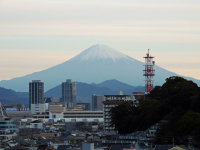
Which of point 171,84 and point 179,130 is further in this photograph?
point 171,84

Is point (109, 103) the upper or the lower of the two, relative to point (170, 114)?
upper

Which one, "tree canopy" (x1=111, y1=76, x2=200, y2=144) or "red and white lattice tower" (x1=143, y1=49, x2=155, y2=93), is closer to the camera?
"tree canopy" (x1=111, y1=76, x2=200, y2=144)

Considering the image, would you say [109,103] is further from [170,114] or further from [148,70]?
[170,114]

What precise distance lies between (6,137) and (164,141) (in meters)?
52.0

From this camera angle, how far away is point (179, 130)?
5519 cm

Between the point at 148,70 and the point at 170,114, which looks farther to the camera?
the point at 148,70

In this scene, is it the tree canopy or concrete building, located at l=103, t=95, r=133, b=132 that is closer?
the tree canopy

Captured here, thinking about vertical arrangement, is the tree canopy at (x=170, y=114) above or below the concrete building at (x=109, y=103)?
below

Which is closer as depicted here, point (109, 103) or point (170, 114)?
point (170, 114)

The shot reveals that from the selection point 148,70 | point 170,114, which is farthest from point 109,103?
point 170,114

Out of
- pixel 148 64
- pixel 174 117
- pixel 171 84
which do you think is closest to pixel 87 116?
pixel 148 64

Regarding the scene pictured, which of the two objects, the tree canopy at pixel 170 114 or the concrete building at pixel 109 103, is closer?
the tree canopy at pixel 170 114

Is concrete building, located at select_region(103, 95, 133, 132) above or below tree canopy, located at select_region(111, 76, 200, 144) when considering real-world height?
above

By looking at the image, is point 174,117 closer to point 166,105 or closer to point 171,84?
point 166,105
